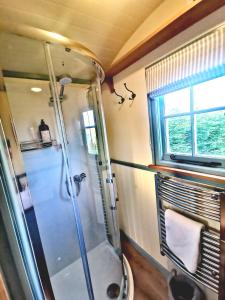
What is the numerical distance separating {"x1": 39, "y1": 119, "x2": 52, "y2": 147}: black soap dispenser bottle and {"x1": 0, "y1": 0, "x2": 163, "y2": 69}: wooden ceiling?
85cm

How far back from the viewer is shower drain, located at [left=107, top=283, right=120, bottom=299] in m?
1.41

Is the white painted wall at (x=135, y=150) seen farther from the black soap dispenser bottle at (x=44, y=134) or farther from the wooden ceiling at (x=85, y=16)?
the black soap dispenser bottle at (x=44, y=134)

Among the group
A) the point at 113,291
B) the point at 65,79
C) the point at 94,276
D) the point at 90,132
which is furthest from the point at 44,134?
the point at 113,291

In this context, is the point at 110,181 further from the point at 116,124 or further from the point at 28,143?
the point at 28,143

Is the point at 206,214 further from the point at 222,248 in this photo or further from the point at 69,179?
the point at 69,179

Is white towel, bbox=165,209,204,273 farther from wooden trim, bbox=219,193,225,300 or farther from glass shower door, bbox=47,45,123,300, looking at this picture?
glass shower door, bbox=47,45,123,300

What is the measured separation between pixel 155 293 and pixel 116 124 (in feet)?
5.87

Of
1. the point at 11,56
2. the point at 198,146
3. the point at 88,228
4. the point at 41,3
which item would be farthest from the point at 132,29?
the point at 88,228

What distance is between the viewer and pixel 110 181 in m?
1.76

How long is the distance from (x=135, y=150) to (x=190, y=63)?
37.0 inches

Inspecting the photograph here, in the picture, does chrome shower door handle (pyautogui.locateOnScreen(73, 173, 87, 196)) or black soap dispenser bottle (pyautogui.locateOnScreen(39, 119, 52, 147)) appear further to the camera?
chrome shower door handle (pyautogui.locateOnScreen(73, 173, 87, 196))

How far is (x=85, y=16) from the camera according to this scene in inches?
48.3

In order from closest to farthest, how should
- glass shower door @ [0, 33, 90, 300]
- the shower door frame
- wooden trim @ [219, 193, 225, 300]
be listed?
wooden trim @ [219, 193, 225, 300] < glass shower door @ [0, 33, 90, 300] < the shower door frame

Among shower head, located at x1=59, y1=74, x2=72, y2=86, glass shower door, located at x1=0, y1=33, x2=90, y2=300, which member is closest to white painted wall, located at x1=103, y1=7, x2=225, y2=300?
shower head, located at x1=59, y1=74, x2=72, y2=86
